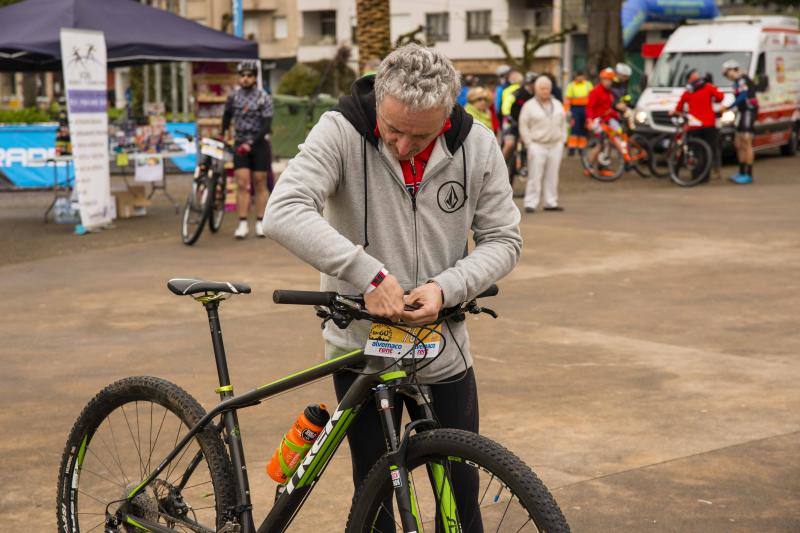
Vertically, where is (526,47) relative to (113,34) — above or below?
above

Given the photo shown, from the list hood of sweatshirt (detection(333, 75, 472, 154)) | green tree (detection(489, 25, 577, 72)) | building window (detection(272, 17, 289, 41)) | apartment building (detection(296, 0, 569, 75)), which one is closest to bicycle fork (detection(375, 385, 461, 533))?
hood of sweatshirt (detection(333, 75, 472, 154))

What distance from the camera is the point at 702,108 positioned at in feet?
61.1

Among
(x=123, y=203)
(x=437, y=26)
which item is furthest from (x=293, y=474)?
(x=437, y=26)

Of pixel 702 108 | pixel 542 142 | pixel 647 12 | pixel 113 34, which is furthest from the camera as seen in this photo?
pixel 647 12

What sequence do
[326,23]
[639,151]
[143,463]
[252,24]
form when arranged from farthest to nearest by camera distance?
[252,24] → [326,23] → [639,151] → [143,463]

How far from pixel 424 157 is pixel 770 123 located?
20.7 metres

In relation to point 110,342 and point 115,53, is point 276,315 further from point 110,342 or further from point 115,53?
point 115,53

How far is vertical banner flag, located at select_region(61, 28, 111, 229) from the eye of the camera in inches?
538

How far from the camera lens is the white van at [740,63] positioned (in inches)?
842

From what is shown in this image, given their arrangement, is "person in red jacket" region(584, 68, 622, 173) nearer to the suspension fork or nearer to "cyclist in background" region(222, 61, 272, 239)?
"cyclist in background" region(222, 61, 272, 239)

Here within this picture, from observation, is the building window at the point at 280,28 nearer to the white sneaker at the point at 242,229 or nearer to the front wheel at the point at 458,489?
the white sneaker at the point at 242,229

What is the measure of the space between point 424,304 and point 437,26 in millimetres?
63838

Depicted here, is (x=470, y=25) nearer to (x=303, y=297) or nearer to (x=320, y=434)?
(x=320, y=434)

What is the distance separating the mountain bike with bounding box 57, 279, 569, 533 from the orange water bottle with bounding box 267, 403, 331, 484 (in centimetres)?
7
